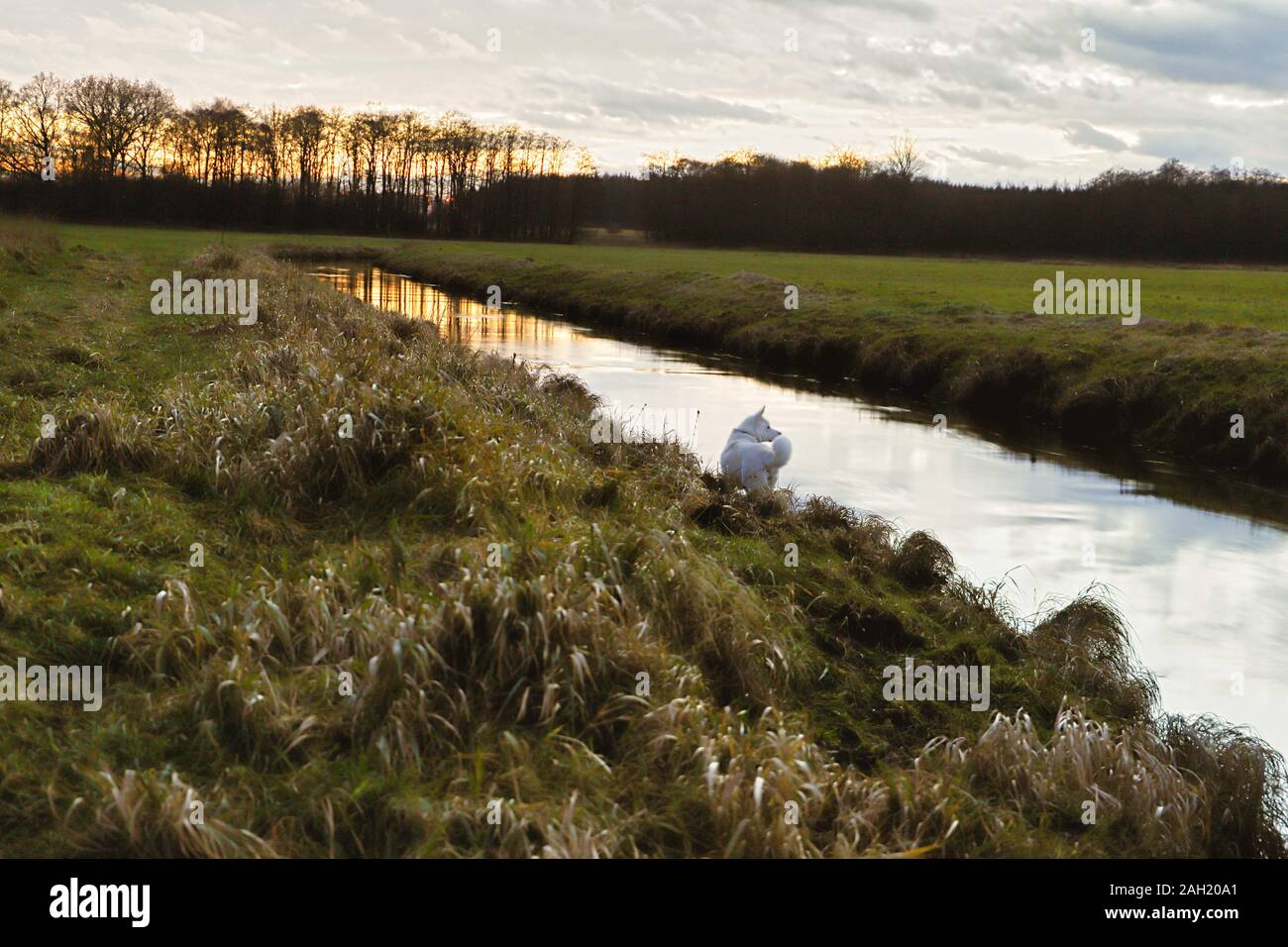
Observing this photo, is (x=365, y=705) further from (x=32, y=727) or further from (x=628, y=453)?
(x=628, y=453)

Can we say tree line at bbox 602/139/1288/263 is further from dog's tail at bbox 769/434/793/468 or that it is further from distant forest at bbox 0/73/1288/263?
dog's tail at bbox 769/434/793/468

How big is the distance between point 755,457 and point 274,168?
351ft

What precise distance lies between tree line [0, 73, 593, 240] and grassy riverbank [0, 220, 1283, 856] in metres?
84.7

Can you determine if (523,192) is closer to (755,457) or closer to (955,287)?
(955,287)

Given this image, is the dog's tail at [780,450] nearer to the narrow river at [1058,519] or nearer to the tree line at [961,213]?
the narrow river at [1058,519]

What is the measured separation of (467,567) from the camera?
22.1 ft

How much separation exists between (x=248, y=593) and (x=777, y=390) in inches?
724

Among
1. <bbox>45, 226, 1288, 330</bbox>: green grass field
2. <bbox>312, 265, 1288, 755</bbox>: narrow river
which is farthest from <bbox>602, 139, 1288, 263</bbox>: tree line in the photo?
<bbox>312, 265, 1288, 755</bbox>: narrow river

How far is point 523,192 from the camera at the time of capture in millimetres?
110312

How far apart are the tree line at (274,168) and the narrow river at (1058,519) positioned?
78.1 m

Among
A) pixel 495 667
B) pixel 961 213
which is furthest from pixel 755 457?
pixel 961 213

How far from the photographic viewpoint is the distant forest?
8856 cm

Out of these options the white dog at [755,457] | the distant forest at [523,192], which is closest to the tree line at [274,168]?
the distant forest at [523,192]
